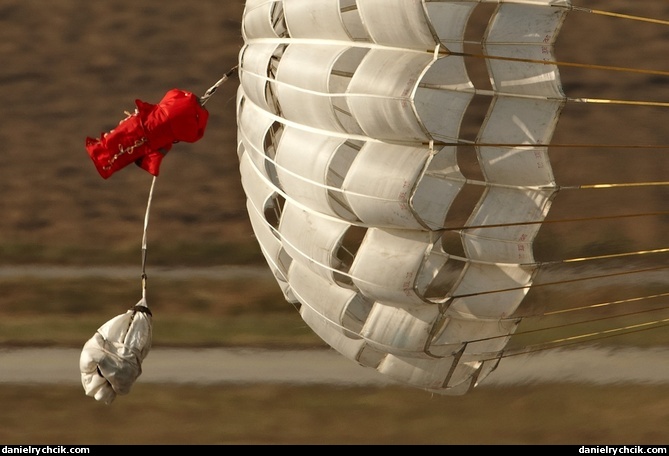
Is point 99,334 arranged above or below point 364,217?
below

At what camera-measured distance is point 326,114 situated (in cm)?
777

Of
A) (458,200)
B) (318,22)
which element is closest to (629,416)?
(458,200)

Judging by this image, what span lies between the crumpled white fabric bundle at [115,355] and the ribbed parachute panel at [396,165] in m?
1.33

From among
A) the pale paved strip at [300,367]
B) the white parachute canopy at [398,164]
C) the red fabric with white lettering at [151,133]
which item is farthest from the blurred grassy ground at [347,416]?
the red fabric with white lettering at [151,133]

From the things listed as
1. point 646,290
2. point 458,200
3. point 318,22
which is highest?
point 318,22

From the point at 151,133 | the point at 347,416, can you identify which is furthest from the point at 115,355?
the point at 347,416

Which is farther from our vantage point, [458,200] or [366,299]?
[458,200]

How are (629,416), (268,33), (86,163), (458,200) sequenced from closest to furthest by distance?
(268,33) → (629,416) → (458,200) → (86,163)

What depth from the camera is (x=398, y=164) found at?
732 cm

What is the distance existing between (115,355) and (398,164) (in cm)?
319

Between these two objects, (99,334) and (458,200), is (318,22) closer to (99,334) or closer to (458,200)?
(99,334)

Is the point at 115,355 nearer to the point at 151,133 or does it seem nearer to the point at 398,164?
the point at 151,133

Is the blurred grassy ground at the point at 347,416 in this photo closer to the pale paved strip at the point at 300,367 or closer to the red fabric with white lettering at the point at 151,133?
the pale paved strip at the point at 300,367

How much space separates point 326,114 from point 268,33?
1145mm
